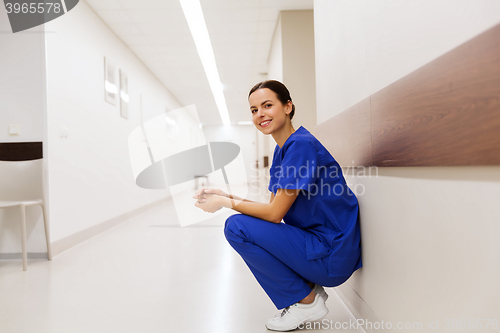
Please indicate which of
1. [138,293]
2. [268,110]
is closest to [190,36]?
[268,110]

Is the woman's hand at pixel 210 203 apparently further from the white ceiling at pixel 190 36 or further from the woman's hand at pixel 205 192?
the white ceiling at pixel 190 36

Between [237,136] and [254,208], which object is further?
[237,136]

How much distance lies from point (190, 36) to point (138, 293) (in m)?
4.14

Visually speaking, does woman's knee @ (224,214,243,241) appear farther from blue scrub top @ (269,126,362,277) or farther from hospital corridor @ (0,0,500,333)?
blue scrub top @ (269,126,362,277)

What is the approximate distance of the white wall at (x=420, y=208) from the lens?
716 millimetres

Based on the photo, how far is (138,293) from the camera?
1956mm

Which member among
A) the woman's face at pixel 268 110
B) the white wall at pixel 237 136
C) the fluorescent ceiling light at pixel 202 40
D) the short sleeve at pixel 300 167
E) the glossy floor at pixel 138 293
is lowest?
the glossy floor at pixel 138 293

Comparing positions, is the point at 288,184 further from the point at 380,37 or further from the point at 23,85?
the point at 23,85

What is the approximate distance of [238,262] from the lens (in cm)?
262

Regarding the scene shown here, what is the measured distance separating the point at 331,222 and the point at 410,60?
0.71 meters

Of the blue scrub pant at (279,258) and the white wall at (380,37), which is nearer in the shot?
the white wall at (380,37)

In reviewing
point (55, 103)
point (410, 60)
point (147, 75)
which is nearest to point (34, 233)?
point (55, 103)

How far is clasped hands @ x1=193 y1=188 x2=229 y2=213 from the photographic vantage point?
1.46 m

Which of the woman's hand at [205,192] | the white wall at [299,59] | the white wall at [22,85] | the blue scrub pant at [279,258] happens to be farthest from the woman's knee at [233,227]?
the white wall at [299,59]
